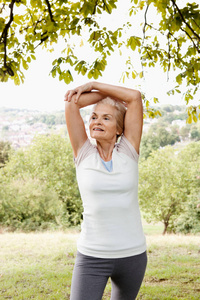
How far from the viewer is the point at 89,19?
4.06 m

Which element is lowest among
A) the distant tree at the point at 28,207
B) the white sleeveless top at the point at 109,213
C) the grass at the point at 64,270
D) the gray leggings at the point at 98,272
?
the distant tree at the point at 28,207

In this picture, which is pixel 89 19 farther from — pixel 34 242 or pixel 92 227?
pixel 34 242

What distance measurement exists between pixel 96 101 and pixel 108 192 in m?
0.53

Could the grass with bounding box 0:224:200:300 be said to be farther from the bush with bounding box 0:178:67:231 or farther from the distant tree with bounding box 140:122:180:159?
the distant tree with bounding box 140:122:180:159

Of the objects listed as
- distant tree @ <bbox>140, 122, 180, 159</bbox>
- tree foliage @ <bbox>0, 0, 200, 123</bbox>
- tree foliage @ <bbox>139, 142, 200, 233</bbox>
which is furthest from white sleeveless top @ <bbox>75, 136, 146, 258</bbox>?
distant tree @ <bbox>140, 122, 180, 159</bbox>

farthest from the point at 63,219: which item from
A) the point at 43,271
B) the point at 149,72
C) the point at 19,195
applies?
the point at 149,72

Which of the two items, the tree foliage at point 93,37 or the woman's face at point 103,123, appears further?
the tree foliage at point 93,37

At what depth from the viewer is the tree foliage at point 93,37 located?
3497 mm

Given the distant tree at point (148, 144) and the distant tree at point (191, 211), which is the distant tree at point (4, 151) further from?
the distant tree at point (191, 211)

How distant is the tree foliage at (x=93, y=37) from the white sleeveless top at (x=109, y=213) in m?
2.01

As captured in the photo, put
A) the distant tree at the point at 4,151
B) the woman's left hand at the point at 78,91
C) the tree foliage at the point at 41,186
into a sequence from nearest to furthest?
the woman's left hand at the point at 78,91 < the tree foliage at the point at 41,186 < the distant tree at the point at 4,151

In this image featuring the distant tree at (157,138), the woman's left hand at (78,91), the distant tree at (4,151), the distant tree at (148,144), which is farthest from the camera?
the distant tree at (157,138)

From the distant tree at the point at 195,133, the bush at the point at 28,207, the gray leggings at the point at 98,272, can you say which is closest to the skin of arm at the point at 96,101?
the gray leggings at the point at 98,272

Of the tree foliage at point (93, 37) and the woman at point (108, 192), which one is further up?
the tree foliage at point (93, 37)
